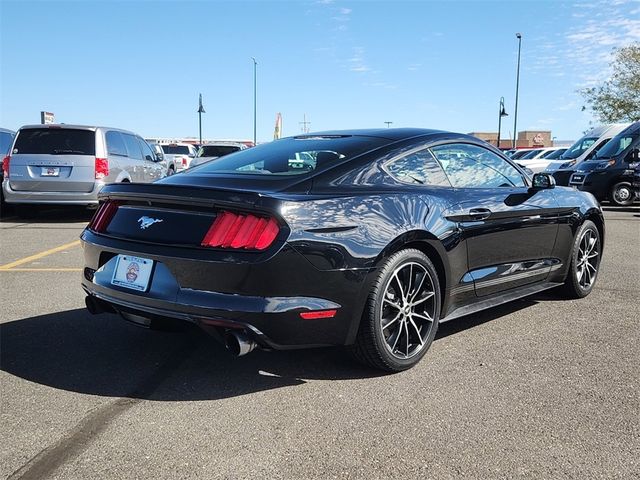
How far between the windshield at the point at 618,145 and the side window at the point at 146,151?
10.8 meters

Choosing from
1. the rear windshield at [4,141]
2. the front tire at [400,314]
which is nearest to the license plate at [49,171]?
the rear windshield at [4,141]

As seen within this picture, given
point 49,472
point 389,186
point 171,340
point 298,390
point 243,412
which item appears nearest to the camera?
point 49,472

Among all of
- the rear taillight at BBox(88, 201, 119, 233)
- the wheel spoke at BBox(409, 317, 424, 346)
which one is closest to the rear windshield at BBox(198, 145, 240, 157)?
the rear taillight at BBox(88, 201, 119, 233)

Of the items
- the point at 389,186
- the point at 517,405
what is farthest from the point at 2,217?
the point at 517,405

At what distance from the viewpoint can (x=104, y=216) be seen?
12.2 ft

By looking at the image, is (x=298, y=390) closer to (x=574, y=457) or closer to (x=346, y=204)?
(x=346, y=204)

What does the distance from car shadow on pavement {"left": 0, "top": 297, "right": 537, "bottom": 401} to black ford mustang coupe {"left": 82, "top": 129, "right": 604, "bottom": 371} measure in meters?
0.33

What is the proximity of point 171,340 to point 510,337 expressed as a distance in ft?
7.60

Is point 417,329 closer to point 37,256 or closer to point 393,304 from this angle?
point 393,304

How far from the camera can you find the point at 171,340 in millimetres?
4129

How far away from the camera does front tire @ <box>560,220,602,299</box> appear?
17.1ft

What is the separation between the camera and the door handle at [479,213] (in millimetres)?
4000

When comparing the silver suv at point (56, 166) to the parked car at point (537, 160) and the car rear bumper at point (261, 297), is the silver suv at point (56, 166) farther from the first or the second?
the parked car at point (537, 160)

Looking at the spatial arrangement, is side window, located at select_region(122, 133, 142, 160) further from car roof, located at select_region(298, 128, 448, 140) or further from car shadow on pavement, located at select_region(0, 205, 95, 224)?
car roof, located at select_region(298, 128, 448, 140)
